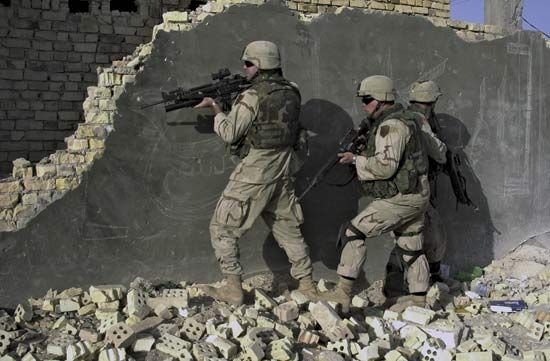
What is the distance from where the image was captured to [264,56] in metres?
3.73

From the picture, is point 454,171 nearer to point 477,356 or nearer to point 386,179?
point 386,179

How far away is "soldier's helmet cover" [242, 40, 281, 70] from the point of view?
3734 mm

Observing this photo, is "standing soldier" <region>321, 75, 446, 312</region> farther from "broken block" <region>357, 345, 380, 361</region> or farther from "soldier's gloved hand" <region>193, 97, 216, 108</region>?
"soldier's gloved hand" <region>193, 97, 216, 108</region>

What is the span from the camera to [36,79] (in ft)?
20.4

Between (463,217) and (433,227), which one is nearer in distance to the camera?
(433,227)

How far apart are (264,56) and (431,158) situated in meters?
1.61

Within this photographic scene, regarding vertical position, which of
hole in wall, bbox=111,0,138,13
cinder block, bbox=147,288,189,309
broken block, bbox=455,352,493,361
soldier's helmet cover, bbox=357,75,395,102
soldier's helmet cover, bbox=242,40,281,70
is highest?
hole in wall, bbox=111,0,138,13

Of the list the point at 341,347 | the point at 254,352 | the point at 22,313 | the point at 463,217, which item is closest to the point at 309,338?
the point at 341,347

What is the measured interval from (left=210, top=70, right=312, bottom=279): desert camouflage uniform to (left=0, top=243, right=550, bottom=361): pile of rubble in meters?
0.45

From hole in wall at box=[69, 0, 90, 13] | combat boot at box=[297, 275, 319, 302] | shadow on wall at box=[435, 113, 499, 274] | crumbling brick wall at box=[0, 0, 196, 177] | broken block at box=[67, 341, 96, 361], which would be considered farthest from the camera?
hole in wall at box=[69, 0, 90, 13]

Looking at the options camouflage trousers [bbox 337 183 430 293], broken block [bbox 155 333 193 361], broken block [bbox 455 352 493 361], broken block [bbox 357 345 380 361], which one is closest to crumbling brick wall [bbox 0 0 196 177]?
broken block [bbox 155 333 193 361]

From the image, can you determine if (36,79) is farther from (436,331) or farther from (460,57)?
(436,331)

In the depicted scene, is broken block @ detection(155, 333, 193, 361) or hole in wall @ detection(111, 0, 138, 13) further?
hole in wall @ detection(111, 0, 138, 13)

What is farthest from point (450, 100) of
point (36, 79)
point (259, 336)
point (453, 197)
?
point (36, 79)
